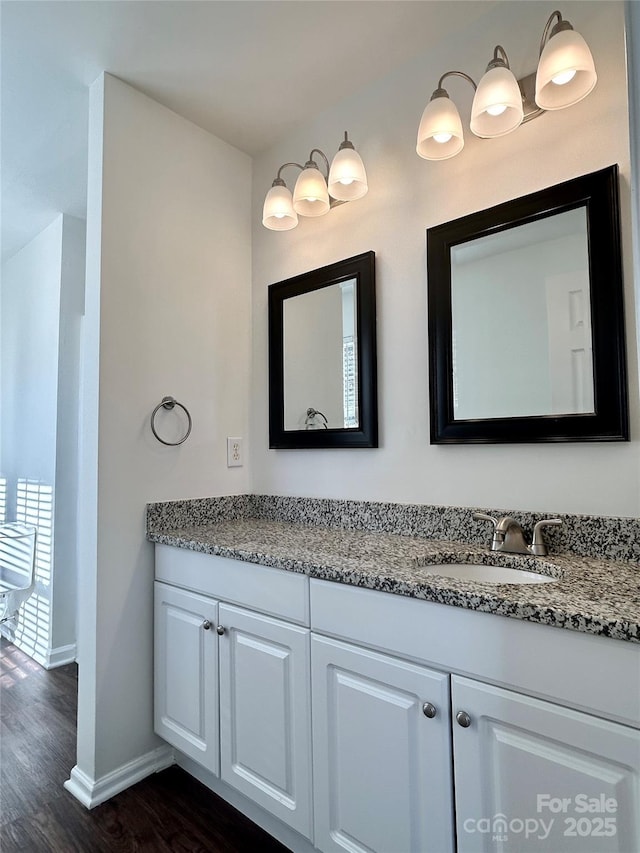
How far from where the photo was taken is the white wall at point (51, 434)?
2740mm

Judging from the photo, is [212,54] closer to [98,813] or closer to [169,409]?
[169,409]

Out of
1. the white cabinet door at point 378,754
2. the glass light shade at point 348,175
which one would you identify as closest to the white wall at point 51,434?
the glass light shade at point 348,175

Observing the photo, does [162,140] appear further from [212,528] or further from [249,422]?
[212,528]

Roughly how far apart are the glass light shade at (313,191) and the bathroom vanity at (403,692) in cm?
120

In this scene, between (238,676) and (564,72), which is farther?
(238,676)

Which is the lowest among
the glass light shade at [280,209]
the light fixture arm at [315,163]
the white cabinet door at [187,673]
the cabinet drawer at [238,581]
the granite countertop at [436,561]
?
the white cabinet door at [187,673]

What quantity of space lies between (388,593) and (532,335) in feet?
2.78

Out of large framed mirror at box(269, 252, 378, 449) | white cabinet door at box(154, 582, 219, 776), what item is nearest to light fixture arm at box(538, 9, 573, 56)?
large framed mirror at box(269, 252, 378, 449)

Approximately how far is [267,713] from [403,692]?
0.48 meters

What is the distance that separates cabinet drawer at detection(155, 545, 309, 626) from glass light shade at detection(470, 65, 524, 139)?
1350 mm

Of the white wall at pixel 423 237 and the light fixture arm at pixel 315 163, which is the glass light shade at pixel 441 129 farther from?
the light fixture arm at pixel 315 163

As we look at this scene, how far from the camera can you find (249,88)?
181cm

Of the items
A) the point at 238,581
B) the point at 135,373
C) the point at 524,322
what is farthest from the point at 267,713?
the point at 524,322

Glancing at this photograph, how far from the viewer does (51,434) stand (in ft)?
9.13
